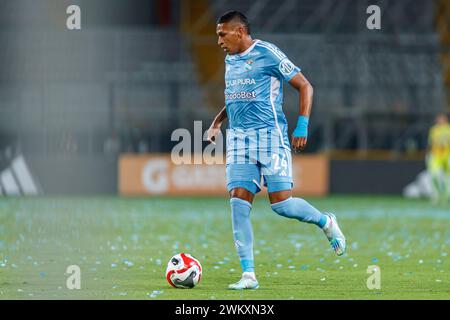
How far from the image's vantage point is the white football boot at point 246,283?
9039mm

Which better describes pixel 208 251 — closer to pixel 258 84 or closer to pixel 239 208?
pixel 239 208

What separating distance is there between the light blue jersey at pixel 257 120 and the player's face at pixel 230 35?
0.44 ft

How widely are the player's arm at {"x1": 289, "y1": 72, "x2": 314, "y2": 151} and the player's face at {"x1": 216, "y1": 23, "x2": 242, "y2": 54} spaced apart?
0.56 metres

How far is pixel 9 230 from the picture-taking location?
1609cm

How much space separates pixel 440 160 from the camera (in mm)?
26203

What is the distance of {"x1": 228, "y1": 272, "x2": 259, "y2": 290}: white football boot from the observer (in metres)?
9.04

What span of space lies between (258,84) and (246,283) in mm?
1683

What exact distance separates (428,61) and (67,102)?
399 inches

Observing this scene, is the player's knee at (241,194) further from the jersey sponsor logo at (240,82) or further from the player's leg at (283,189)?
the jersey sponsor logo at (240,82)

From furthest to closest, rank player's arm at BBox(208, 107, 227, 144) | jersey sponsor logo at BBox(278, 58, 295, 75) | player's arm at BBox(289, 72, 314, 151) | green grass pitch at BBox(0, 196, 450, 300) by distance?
player's arm at BBox(208, 107, 227, 144)
jersey sponsor logo at BBox(278, 58, 295, 75)
player's arm at BBox(289, 72, 314, 151)
green grass pitch at BBox(0, 196, 450, 300)

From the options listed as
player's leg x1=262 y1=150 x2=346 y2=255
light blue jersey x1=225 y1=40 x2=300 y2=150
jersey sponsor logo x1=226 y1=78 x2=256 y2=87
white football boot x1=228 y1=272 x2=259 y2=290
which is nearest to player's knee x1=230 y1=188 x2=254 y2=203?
player's leg x1=262 y1=150 x2=346 y2=255

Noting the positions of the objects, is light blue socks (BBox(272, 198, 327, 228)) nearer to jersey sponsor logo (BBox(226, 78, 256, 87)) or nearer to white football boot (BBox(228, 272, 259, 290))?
white football boot (BBox(228, 272, 259, 290))

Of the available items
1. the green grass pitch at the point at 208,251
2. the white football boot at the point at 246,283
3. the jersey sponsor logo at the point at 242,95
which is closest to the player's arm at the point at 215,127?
the jersey sponsor logo at the point at 242,95
